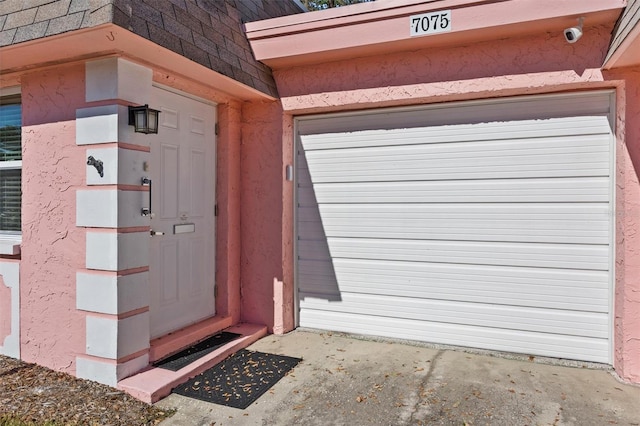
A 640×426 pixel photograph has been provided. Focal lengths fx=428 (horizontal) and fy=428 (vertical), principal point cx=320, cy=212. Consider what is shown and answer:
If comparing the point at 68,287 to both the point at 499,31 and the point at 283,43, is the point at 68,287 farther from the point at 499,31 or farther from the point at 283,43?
the point at 499,31

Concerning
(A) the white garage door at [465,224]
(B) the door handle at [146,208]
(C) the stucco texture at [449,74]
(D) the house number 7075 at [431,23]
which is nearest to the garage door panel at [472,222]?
(A) the white garage door at [465,224]

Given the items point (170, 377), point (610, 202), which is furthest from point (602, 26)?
point (170, 377)

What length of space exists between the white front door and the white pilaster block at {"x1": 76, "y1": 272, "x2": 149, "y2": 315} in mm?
451

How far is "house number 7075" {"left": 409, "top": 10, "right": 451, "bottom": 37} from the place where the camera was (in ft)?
12.6

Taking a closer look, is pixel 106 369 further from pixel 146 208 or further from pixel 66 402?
pixel 146 208

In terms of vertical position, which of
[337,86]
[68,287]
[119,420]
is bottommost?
[119,420]

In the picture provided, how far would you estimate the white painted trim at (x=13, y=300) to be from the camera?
3.91m

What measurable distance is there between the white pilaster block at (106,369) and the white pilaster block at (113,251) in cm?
78

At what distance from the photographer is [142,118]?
11.4 ft

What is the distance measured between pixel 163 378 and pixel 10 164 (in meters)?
2.59

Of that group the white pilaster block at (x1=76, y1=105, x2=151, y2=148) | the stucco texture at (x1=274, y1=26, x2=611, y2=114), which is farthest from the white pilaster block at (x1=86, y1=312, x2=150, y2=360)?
the stucco texture at (x1=274, y1=26, x2=611, y2=114)

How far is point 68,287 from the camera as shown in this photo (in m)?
3.65

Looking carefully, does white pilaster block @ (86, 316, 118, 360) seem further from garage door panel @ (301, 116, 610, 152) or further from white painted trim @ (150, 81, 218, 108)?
garage door panel @ (301, 116, 610, 152)

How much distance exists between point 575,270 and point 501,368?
1142 millimetres
